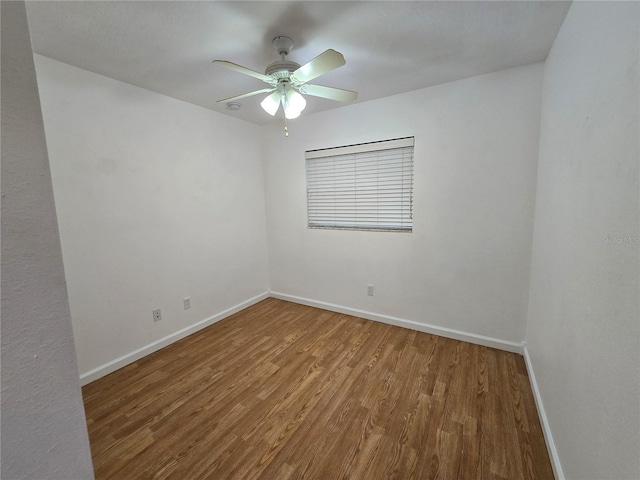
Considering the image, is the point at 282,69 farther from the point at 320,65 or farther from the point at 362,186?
the point at 362,186

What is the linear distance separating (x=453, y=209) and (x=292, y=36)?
188 cm

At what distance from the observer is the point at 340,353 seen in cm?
237

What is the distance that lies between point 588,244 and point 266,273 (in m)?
3.26

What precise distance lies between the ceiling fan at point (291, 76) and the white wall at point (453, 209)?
3.34ft

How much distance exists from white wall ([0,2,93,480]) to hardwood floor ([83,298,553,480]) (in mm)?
1199

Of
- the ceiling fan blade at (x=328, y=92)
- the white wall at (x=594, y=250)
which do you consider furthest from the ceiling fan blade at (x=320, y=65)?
the white wall at (x=594, y=250)

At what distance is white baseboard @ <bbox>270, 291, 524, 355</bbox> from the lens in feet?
7.70

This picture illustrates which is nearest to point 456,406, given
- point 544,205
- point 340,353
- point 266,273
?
point 340,353

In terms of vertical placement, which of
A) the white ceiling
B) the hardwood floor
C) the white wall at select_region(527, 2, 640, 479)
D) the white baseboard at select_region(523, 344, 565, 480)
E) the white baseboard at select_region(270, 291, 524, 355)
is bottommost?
the hardwood floor

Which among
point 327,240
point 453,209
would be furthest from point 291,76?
A: point 327,240

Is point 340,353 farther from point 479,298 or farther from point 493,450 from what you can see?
point 479,298

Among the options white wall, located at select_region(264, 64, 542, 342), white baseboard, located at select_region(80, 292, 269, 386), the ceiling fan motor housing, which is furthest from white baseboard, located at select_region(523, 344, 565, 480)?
white baseboard, located at select_region(80, 292, 269, 386)

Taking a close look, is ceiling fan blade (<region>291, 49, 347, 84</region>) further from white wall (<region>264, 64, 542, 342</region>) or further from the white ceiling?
white wall (<region>264, 64, 542, 342</region>)

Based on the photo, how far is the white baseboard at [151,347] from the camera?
2078 mm
